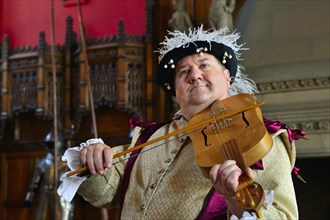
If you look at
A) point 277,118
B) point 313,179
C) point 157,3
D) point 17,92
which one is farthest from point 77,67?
point 313,179

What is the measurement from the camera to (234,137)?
104 centimetres

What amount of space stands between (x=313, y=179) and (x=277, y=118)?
0.69 m

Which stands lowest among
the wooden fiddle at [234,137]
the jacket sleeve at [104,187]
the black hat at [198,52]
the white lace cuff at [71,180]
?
the jacket sleeve at [104,187]

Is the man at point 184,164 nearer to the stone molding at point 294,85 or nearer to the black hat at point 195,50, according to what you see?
the black hat at point 195,50

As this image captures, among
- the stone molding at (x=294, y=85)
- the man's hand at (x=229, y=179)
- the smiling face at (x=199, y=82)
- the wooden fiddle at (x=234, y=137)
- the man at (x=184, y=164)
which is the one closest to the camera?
the man's hand at (x=229, y=179)

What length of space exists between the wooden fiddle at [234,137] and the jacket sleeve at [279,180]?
9 cm

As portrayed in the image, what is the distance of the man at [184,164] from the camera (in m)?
1.12

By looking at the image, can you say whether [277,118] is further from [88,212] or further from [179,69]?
[179,69]

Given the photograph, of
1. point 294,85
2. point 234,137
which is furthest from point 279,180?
point 294,85

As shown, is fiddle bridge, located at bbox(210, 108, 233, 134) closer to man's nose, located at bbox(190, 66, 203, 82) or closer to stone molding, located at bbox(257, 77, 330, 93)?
man's nose, located at bbox(190, 66, 203, 82)

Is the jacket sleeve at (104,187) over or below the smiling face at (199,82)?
below

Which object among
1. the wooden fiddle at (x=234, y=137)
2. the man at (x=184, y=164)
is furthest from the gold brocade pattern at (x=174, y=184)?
the wooden fiddle at (x=234, y=137)

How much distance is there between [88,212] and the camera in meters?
4.14

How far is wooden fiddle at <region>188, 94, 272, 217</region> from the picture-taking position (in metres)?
1.00
